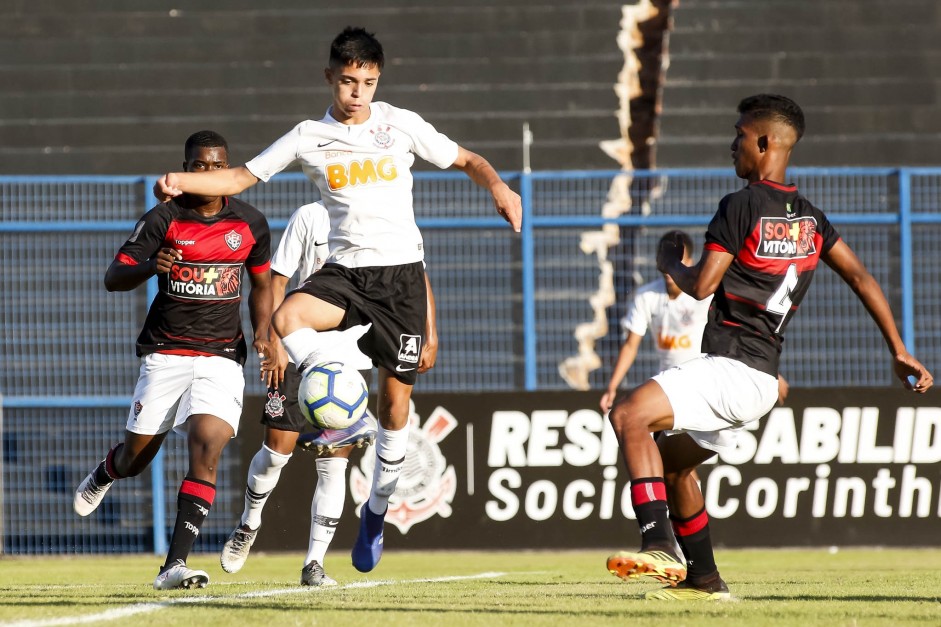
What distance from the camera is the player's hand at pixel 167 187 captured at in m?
5.25

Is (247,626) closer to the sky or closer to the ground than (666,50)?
closer to the ground

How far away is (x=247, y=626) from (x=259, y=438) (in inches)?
261

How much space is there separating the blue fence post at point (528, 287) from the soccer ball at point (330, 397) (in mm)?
5279

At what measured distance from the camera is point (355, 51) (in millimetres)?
5895

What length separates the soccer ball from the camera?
5777mm

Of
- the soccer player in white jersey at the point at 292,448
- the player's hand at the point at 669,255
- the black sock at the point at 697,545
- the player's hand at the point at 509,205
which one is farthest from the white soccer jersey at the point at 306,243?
the player's hand at the point at 669,255

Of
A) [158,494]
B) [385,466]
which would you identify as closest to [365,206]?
[385,466]

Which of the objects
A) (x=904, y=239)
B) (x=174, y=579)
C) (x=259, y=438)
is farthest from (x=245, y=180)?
(x=904, y=239)

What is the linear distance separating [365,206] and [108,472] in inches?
88.3

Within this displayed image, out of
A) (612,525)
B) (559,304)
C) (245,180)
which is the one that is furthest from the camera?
(559,304)

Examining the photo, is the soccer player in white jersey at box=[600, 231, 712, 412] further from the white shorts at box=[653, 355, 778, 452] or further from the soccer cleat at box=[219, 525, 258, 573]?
the white shorts at box=[653, 355, 778, 452]

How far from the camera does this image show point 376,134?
612cm

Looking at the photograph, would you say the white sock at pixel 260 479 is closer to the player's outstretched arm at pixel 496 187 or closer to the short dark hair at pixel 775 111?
the player's outstretched arm at pixel 496 187

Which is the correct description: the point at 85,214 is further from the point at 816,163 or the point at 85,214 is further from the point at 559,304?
the point at 816,163
